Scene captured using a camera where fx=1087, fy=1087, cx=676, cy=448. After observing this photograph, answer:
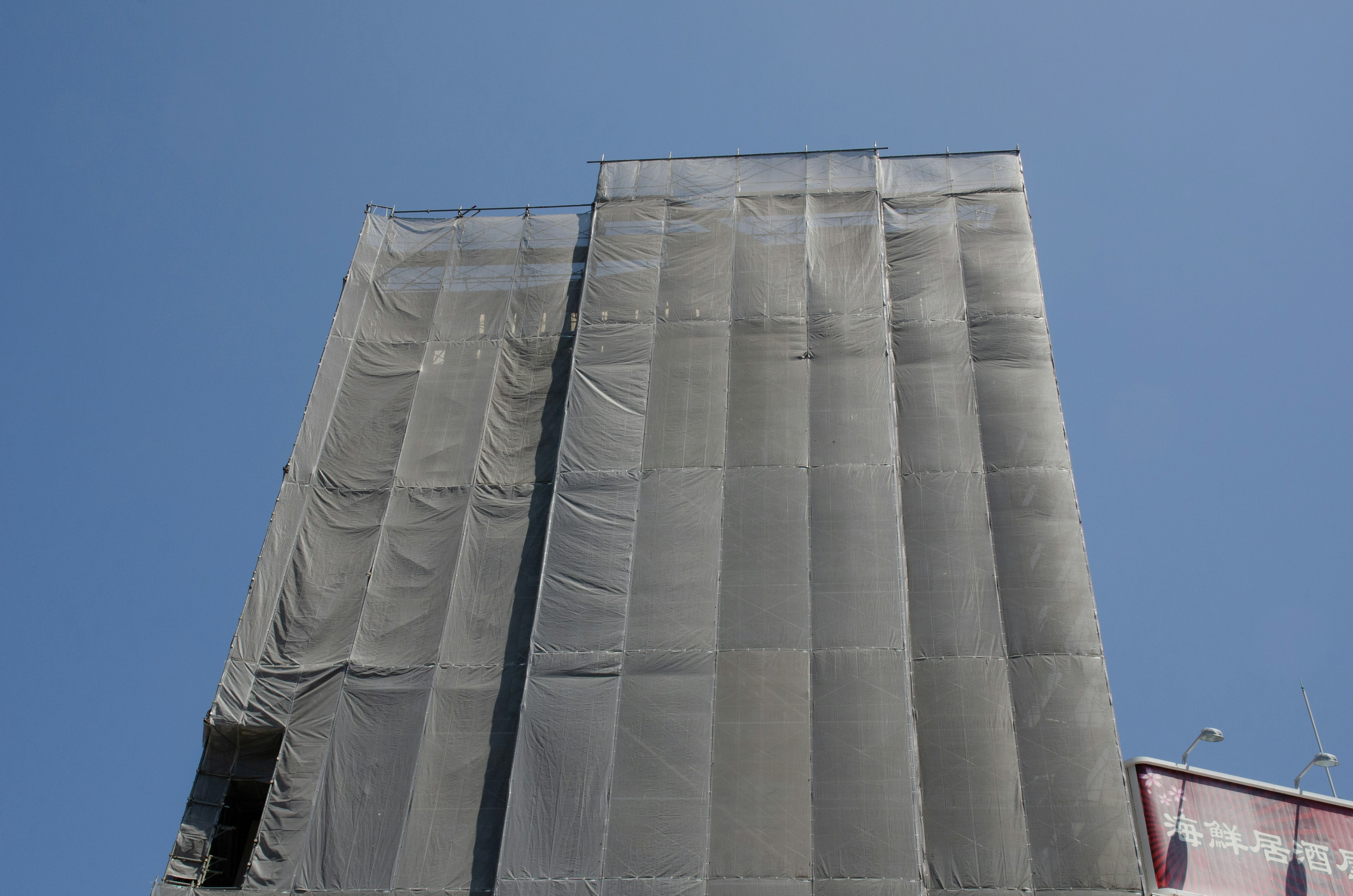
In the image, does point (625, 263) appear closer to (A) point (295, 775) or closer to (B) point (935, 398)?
(B) point (935, 398)

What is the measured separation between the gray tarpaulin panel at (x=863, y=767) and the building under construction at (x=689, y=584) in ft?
0.20

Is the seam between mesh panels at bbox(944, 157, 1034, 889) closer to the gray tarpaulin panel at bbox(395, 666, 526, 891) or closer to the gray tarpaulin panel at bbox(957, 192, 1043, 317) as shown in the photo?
the gray tarpaulin panel at bbox(957, 192, 1043, 317)

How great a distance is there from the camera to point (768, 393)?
77.6 ft

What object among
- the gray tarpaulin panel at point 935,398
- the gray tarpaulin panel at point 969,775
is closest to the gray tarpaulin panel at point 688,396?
the gray tarpaulin panel at point 935,398

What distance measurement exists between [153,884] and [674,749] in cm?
922

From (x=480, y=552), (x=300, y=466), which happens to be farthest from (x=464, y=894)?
(x=300, y=466)

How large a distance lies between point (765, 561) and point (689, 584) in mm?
1526

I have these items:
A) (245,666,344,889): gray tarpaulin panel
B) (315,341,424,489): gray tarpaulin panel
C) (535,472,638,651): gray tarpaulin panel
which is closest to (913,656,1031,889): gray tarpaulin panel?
(535,472,638,651): gray tarpaulin panel

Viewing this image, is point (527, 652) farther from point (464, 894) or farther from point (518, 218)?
point (518, 218)

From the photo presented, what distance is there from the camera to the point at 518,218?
29.9 metres

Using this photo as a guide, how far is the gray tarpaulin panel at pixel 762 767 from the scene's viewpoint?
17484 millimetres

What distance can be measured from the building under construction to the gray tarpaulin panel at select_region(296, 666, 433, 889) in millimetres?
55

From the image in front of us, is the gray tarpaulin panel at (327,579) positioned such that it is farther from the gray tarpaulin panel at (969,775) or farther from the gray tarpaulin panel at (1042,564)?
the gray tarpaulin panel at (1042,564)

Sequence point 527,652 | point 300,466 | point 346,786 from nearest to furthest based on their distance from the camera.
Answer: point 346,786, point 527,652, point 300,466
